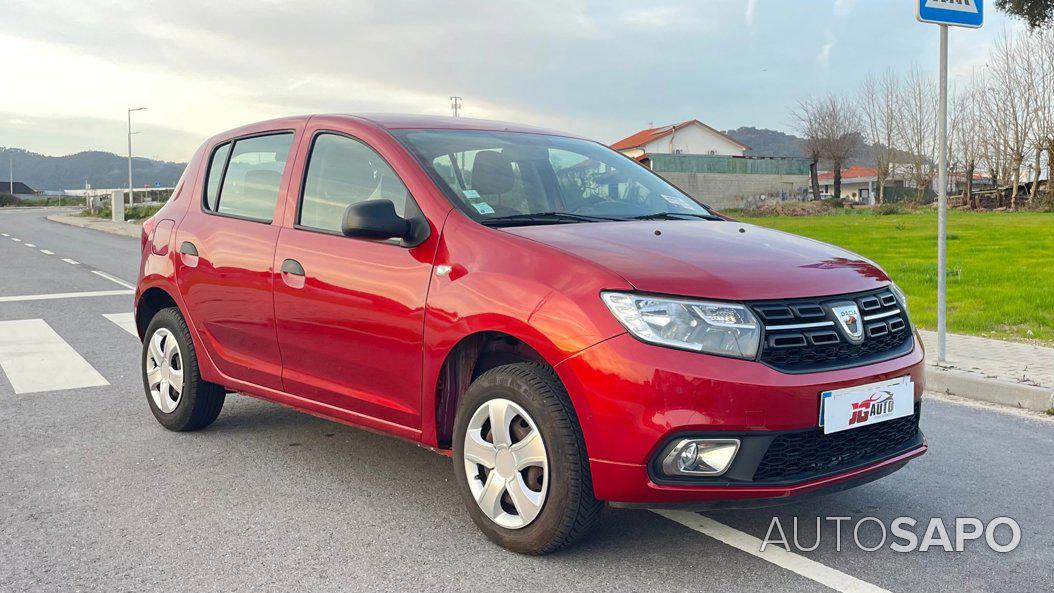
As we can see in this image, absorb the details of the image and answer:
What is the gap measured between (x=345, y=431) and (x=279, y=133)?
169cm

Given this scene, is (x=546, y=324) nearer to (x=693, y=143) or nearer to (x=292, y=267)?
(x=292, y=267)

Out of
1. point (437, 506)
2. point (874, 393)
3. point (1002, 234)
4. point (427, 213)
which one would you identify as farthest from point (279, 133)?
point (1002, 234)

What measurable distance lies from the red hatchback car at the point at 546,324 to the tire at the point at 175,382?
296 millimetres

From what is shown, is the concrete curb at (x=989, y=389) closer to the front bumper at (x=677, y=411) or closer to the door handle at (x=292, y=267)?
the front bumper at (x=677, y=411)

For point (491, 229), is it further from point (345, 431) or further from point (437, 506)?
point (345, 431)

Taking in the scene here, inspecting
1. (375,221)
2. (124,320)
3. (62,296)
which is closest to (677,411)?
(375,221)

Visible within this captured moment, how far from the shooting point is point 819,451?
3309mm

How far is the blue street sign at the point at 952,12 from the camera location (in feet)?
23.2

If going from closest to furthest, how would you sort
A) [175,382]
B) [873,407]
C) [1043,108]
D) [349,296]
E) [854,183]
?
[873,407], [349,296], [175,382], [1043,108], [854,183]

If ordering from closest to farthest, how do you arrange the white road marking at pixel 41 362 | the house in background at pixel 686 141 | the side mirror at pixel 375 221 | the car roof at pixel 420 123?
the side mirror at pixel 375 221, the car roof at pixel 420 123, the white road marking at pixel 41 362, the house in background at pixel 686 141

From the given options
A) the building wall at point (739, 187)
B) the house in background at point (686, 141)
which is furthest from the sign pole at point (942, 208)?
the house in background at point (686, 141)

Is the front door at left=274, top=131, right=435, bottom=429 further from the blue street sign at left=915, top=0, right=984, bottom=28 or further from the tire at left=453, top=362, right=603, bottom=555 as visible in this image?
the blue street sign at left=915, top=0, right=984, bottom=28

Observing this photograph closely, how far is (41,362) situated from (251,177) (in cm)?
367

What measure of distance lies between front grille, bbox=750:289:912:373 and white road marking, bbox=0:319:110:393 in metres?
5.24
